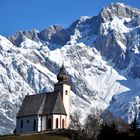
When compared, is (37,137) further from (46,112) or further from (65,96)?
(65,96)

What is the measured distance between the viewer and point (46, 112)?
173125 mm

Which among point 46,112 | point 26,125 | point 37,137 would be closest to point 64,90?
point 46,112

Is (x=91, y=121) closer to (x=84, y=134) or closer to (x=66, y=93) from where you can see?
(x=84, y=134)

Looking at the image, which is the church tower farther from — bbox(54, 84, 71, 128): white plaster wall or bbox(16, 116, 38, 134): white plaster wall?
bbox(16, 116, 38, 134): white plaster wall

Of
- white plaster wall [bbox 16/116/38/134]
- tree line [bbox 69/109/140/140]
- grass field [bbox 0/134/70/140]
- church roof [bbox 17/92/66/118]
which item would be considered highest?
church roof [bbox 17/92/66/118]

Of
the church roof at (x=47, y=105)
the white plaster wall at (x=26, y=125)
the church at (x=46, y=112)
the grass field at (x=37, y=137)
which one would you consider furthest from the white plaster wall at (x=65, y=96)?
the grass field at (x=37, y=137)

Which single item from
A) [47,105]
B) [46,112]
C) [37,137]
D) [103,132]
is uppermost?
[47,105]

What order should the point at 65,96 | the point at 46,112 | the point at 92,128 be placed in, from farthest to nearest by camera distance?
the point at 65,96 → the point at 46,112 → the point at 92,128

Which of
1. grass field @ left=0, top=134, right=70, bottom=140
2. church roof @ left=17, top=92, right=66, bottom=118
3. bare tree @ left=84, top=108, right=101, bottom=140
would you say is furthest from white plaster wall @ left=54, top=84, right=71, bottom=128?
bare tree @ left=84, top=108, right=101, bottom=140

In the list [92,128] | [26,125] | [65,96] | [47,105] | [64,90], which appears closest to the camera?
[92,128]

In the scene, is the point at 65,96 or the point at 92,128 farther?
the point at 65,96

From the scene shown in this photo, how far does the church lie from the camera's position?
17275 cm

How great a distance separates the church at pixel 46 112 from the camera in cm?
17275

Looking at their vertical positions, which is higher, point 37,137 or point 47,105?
point 47,105
